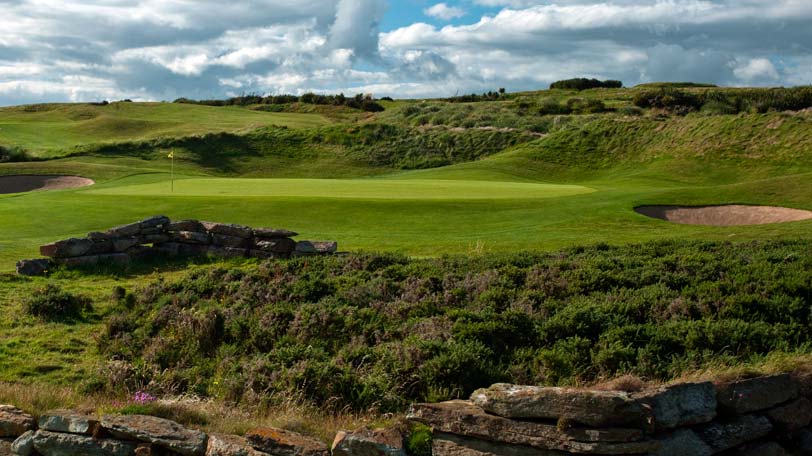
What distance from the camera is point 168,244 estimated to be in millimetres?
22641

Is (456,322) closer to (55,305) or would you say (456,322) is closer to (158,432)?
(158,432)

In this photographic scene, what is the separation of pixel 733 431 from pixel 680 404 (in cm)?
73

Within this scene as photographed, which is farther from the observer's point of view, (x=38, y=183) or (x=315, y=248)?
(x=38, y=183)

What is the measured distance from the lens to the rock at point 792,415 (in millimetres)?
7633

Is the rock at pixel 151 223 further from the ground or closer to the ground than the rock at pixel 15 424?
further from the ground

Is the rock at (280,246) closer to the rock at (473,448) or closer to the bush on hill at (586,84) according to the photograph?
the rock at (473,448)

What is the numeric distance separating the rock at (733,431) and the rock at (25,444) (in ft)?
22.6

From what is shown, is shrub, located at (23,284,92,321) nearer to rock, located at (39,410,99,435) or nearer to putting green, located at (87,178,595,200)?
rock, located at (39,410,99,435)

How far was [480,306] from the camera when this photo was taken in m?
12.2

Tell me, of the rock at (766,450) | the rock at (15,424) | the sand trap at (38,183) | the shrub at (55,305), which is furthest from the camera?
the sand trap at (38,183)

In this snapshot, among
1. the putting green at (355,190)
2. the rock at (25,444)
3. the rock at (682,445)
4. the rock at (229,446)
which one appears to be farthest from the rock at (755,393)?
the putting green at (355,190)

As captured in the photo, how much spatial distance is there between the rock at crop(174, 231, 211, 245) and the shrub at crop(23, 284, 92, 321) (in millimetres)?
6072

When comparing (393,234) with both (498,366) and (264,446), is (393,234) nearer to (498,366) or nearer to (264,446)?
(498,366)

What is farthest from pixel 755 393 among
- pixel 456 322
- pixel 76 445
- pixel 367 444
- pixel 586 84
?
pixel 586 84
